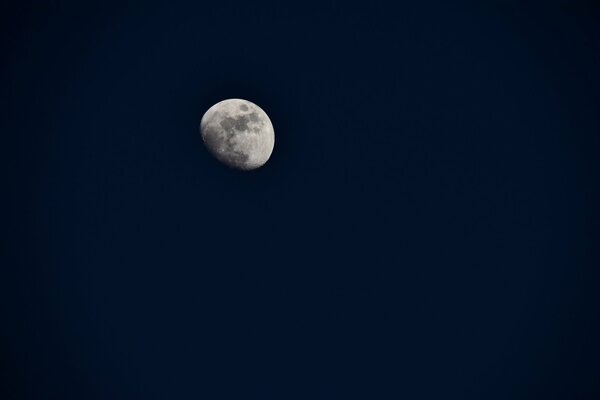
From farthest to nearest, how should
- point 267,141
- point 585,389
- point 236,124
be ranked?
point 585,389, point 267,141, point 236,124

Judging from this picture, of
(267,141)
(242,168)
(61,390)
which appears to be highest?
(267,141)

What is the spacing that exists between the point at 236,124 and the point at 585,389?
70.8 feet

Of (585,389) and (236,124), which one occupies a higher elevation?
(236,124)

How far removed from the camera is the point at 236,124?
11.9 meters

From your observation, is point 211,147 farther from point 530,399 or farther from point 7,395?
point 530,399

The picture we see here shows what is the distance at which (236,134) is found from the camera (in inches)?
467

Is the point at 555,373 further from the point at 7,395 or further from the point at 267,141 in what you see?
the point at 7,395

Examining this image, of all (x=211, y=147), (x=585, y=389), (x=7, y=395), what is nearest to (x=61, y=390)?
(x=7, y=395)

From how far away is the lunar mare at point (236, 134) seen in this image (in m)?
11.9

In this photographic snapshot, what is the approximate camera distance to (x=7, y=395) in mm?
20891

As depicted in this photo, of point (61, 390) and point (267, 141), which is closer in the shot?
point (267, 141)

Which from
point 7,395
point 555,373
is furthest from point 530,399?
point 7,395

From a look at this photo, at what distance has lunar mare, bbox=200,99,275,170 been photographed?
1191 cm

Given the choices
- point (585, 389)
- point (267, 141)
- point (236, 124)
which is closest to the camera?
point (236, 124)
